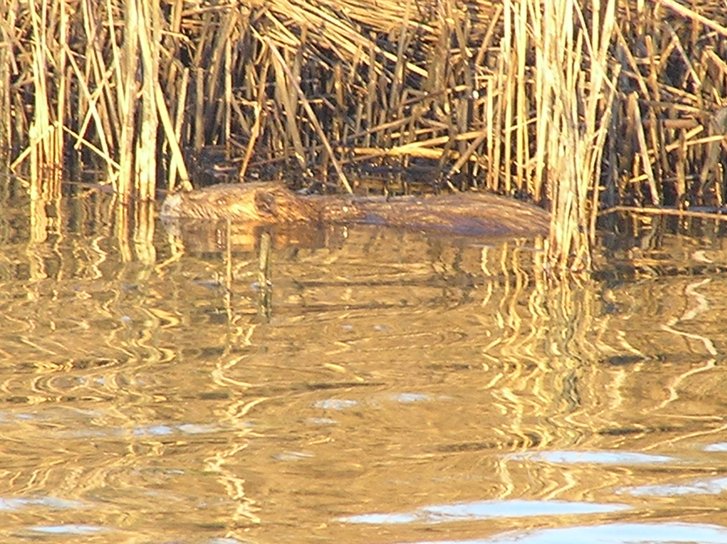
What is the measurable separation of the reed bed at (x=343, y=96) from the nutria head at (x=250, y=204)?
216mm

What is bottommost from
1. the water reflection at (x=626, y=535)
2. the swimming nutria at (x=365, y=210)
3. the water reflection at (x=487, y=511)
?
the water reflection at (x=626, y=535)

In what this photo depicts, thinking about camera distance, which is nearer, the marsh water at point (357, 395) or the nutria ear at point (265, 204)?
the marsh water at point (357, 395)

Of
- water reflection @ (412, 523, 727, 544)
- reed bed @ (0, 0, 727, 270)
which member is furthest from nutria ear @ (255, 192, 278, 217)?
water reflection @ (412, 523, 727, 544)

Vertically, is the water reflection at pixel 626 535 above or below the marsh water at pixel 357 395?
below

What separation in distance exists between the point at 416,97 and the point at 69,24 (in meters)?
1.87

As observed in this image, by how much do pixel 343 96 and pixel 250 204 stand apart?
1.47 meters

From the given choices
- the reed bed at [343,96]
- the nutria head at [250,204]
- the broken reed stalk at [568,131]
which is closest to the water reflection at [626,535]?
the broken reed stalk at [568,131]

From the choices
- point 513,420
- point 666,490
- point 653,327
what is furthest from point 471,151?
point 666,490

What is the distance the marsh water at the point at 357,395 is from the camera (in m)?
3.06

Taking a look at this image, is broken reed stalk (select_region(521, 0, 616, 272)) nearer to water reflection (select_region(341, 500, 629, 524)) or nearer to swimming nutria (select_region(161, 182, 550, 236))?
swimming nutria (select_region(161, 182, 550, 236))

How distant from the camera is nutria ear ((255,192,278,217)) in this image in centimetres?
692

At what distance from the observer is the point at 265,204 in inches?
274

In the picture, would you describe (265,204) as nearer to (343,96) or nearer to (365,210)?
(365,210)

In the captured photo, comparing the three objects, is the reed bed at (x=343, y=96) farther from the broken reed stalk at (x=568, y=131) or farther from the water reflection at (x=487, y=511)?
the water reflection at (x=487, y=511)
